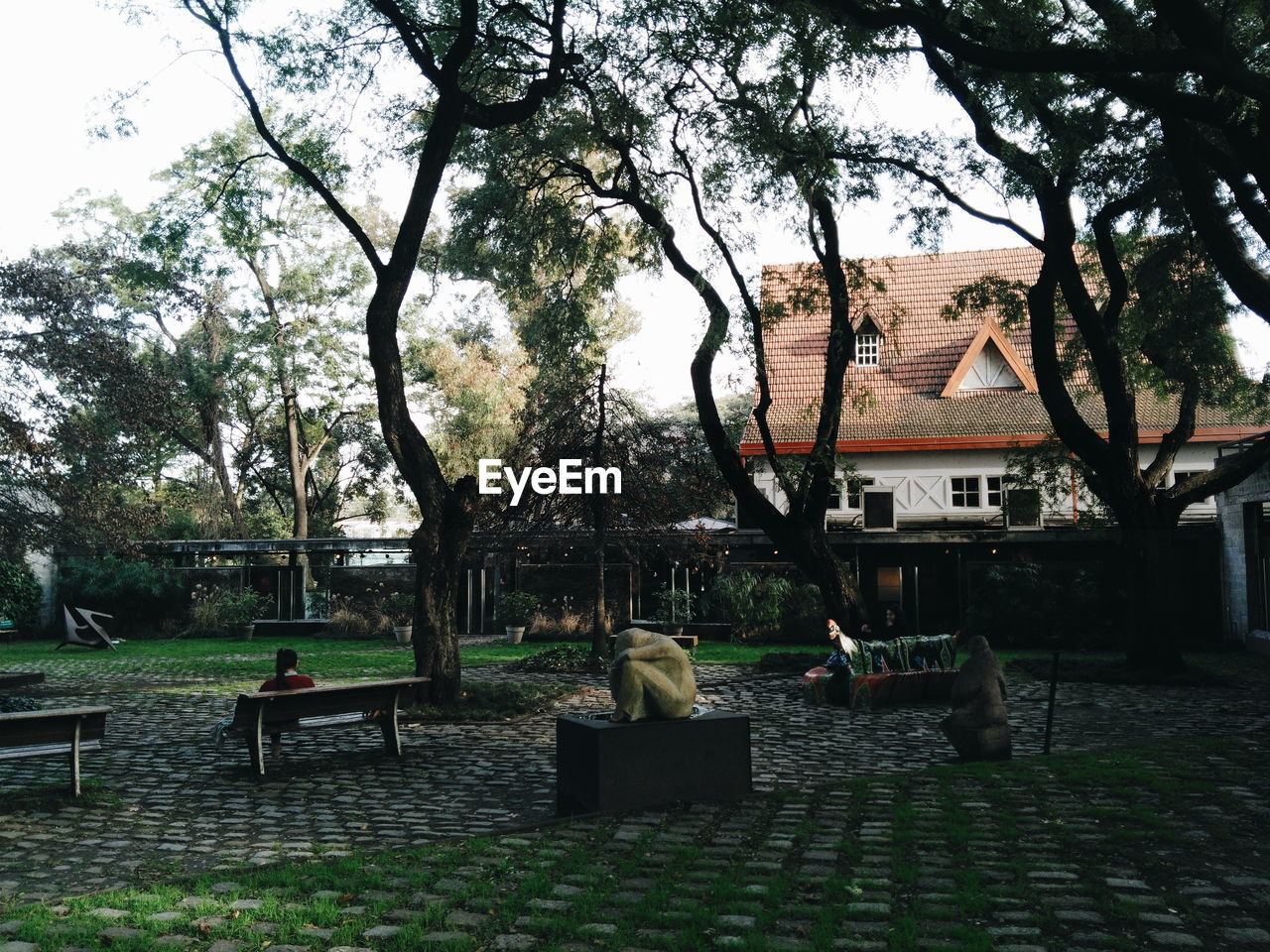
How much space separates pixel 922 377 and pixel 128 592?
77.5 ft

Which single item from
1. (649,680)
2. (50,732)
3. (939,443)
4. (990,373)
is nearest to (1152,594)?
(939,443)

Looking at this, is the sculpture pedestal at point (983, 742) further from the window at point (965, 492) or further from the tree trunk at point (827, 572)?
the window at point (965, 492)

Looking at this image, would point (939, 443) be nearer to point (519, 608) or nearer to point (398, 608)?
point (519, 608)

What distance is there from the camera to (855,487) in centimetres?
1816

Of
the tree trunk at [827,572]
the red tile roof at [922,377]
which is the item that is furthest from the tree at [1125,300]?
the red tile roof at [922,377]

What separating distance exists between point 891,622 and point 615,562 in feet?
34.5

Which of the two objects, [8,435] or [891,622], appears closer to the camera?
[8,435]

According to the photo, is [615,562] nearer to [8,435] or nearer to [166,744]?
[8,435]

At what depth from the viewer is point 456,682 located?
12.3m

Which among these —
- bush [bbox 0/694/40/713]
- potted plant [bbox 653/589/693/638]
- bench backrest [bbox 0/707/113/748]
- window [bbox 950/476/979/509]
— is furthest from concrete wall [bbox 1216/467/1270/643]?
bush [bbox 0/694/40/713]

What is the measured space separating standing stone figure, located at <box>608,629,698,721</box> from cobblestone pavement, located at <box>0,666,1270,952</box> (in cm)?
73

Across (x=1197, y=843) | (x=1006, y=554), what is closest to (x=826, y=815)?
(x=1197, y=843)

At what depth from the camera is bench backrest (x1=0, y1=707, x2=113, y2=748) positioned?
741 centimetres

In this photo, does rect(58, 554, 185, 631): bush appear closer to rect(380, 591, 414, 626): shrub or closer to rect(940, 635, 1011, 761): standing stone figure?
rect(380, 591, 414, 626): shrub
